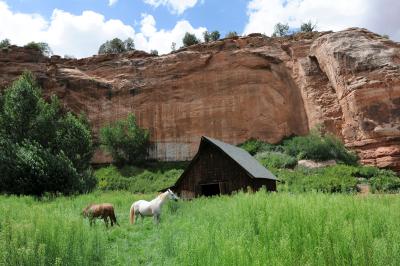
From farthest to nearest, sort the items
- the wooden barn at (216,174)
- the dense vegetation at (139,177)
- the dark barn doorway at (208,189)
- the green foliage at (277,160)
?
the dense vegetation at (139,177) < the green foliage at (277,160) < the dark barn doorway at (208,189) < the wooden barn at (216,174)

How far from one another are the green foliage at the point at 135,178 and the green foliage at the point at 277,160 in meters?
9.13

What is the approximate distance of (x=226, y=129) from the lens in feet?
159

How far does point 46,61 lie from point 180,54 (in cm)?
1881

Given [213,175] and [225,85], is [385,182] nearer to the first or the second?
[213,175]

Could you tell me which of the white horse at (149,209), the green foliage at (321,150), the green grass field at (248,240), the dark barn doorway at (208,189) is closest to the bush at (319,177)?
the green foliage at (321,150)

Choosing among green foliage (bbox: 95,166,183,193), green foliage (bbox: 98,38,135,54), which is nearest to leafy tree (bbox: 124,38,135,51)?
green foliage (bbox: 98,38,135,54)

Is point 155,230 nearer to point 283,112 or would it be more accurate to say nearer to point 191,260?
point 191,260

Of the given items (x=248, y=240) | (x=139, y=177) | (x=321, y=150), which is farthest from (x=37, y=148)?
(x=321, y=150)

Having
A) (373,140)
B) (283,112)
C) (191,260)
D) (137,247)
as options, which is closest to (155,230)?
(137,247)

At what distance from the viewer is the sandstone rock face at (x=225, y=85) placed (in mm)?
44250

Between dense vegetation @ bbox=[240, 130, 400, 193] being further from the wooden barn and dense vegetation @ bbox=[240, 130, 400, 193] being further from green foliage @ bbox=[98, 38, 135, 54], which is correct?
green foliage @ bbox=[98, 38, 135, 54]

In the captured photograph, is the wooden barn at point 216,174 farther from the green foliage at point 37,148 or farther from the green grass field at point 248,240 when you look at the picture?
the green grass field at point 248,240

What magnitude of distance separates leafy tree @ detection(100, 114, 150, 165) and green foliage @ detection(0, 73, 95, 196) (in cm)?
822

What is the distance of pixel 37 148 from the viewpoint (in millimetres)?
27500
